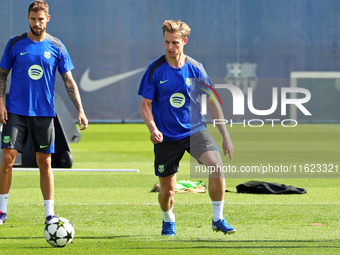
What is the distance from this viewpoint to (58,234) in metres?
4.38

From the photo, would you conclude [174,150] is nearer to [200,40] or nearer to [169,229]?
[169,229]

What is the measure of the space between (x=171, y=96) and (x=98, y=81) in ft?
77.6

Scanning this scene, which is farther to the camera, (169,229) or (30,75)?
(30,75)

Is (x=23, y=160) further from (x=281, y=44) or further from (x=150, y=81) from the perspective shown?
(x=281, y=44)

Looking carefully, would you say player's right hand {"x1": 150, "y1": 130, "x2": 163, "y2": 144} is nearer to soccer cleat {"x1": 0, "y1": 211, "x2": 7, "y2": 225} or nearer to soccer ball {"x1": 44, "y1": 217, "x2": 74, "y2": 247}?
soccer ball {"x1": 44, "y1": 217, "x2": 74, "y2": 247}

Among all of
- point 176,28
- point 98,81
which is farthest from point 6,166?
point 98,81

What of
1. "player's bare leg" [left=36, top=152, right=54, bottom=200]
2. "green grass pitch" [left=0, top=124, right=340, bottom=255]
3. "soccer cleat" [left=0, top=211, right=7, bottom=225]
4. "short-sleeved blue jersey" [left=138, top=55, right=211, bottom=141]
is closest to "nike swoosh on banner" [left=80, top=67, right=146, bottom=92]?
"green grass pitch" [left=0, top=124, right=340, bottom=255]

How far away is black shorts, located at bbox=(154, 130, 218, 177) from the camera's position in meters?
4.79

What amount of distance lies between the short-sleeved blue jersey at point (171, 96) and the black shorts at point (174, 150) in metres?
0.05

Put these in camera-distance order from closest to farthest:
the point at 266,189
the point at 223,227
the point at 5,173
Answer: the point at 223,227, the point at 5,173, the point at 266,189

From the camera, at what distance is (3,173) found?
5.20 m

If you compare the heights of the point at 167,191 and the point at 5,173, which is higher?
the point at 5,173

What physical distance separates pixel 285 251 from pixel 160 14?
24.8m

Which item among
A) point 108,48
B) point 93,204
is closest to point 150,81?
point 93,204
